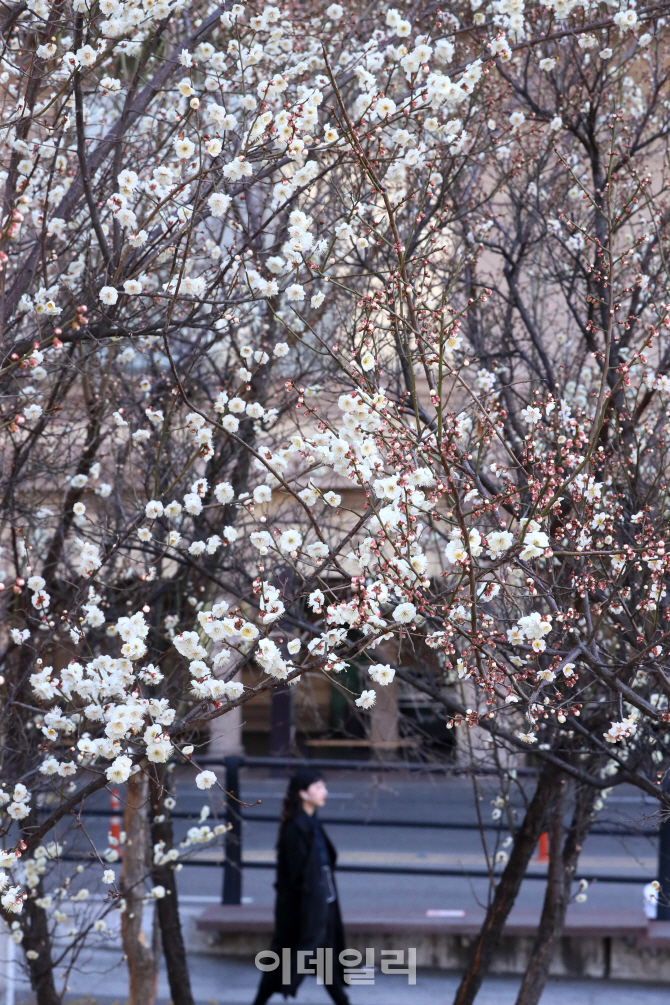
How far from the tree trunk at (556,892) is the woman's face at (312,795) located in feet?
4.37

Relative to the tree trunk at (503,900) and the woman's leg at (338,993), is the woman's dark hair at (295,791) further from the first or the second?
the tree trunk at (503,900)

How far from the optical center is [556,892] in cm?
530

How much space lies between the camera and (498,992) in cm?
690

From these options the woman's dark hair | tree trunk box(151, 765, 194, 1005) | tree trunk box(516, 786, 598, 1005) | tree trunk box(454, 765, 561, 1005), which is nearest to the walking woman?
the woman's dark hair

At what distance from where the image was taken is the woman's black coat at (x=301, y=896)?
584 cm

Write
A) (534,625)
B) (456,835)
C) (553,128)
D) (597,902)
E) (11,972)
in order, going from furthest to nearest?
(456,835), (597,902), (11,972), (553,128), (534,625)

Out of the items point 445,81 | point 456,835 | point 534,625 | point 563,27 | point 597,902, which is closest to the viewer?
point 534,625

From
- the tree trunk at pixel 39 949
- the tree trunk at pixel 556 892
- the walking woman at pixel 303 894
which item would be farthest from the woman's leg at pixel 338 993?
the tree trunk at pixel 39 949

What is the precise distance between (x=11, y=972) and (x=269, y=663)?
4941mm

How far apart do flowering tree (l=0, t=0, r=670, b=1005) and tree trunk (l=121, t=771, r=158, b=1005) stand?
0.07 ft

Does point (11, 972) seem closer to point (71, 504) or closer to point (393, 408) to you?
point (71, 504)

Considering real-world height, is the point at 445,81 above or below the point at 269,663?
above

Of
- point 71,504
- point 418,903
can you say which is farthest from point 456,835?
point 71,504

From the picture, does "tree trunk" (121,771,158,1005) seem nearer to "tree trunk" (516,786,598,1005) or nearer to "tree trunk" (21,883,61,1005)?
"tree trunk" (21,883,61,1005)
